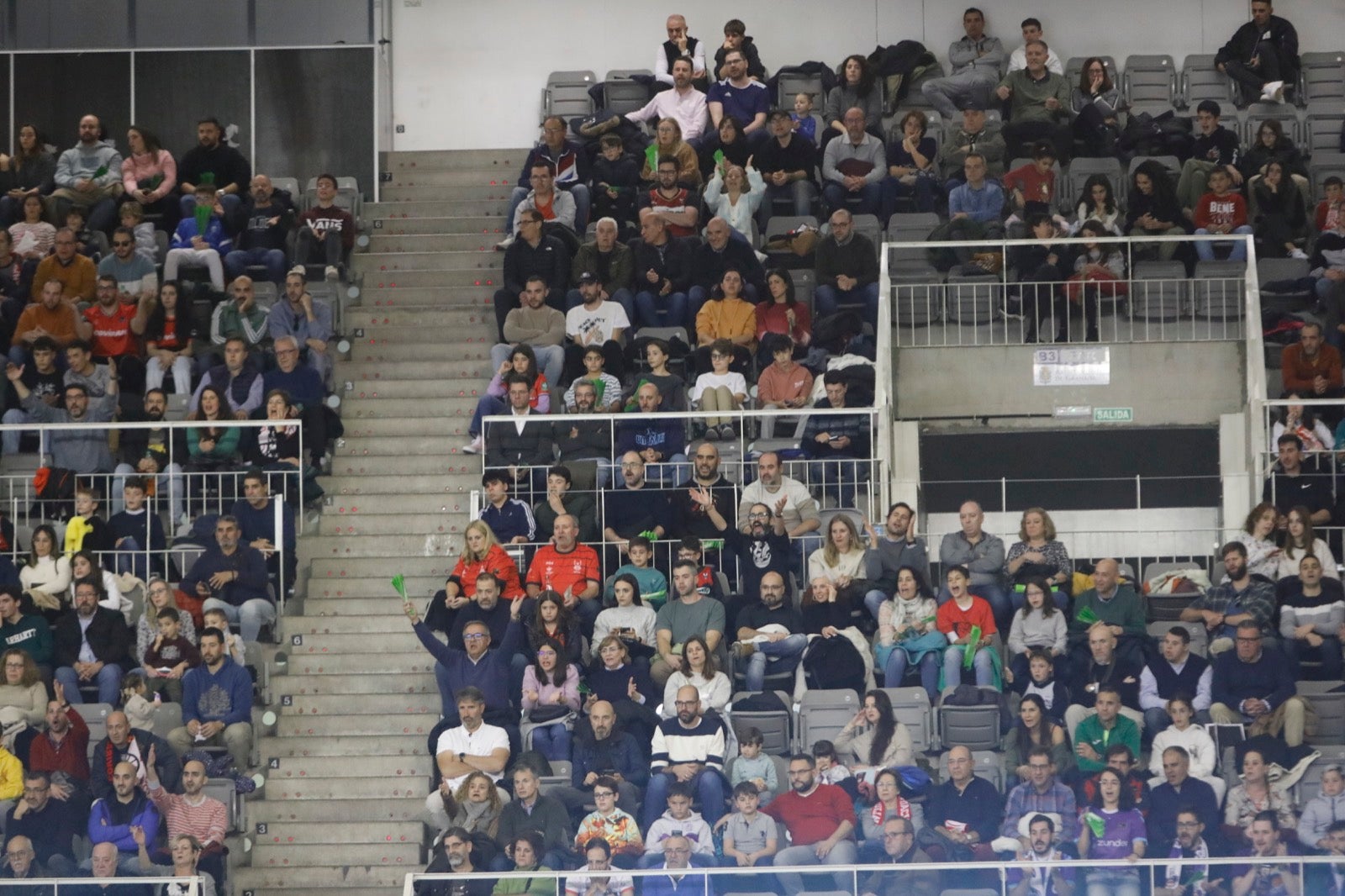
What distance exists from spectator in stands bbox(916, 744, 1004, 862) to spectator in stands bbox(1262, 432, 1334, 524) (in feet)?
10.9

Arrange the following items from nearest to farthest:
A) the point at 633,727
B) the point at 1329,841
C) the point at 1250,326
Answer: the point at 1329,841 → the point at 633,727 → the point at 1250,326

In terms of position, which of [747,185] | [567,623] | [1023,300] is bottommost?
[567,623]

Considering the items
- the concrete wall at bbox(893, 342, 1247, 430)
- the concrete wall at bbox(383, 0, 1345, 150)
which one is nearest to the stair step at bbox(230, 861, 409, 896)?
the concrete wall at bbox(893, 342, 1247, 430)

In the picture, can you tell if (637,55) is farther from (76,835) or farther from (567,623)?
(76,835)

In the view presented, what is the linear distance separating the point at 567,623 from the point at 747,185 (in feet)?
17.2

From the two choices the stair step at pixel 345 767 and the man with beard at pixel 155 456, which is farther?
the man with beard at pixel 155 456

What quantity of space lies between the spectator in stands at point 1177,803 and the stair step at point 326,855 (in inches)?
164

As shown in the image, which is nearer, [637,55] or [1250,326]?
[1250,326]

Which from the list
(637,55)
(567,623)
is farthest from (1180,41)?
(567,623)

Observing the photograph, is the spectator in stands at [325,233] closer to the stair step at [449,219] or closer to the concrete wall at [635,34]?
the stair step at [449,219]

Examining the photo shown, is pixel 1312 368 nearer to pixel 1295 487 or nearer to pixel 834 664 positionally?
pixel 1295 487

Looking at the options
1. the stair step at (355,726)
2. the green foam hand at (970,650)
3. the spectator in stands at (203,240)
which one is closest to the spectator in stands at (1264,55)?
the green foam hand at (970,650)

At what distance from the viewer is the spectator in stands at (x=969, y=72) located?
18953 mm

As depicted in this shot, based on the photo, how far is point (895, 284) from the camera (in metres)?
16.4
